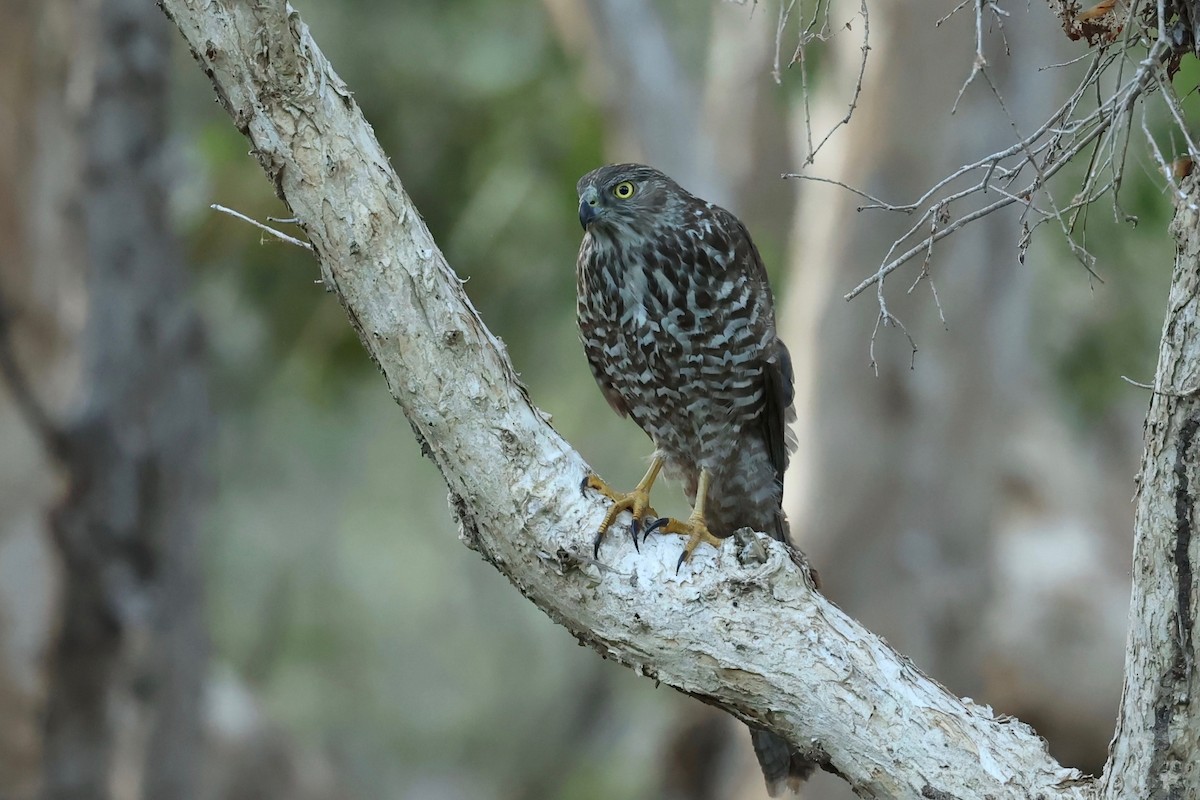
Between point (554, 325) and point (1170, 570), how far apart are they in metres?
9.05

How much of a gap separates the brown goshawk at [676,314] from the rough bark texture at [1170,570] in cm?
146

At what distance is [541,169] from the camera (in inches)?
388

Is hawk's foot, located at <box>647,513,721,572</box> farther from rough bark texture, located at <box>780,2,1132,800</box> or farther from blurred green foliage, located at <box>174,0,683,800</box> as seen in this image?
blurred green foliage, located at <box>174,0,683,800</box>

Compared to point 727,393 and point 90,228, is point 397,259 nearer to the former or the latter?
point 727,393

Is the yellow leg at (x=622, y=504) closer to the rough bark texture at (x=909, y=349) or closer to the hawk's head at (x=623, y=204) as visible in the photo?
the hawk's head at (x=623, y=204)

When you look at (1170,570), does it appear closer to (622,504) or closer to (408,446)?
(622,504)

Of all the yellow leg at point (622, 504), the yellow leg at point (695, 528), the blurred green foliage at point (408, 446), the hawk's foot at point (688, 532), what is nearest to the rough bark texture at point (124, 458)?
the blurred green foliage at point (408, 446)

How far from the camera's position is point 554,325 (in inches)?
442

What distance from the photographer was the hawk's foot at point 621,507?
119 inches

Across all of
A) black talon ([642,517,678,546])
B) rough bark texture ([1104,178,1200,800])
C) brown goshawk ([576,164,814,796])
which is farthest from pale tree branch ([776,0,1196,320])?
brown goshawk ([576,164,814,796])

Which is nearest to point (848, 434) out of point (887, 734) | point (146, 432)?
point (146, 432)

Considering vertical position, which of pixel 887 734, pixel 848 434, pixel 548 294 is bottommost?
pixel 887 734

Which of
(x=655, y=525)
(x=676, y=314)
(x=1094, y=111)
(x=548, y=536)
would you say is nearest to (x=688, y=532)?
(x=655, y=525)

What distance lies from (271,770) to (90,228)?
4193 mm
